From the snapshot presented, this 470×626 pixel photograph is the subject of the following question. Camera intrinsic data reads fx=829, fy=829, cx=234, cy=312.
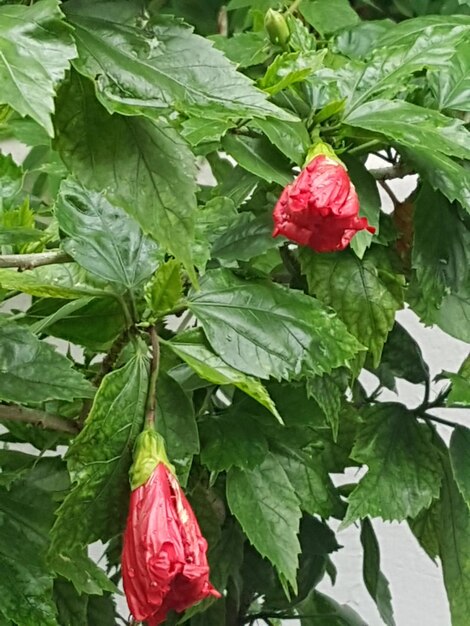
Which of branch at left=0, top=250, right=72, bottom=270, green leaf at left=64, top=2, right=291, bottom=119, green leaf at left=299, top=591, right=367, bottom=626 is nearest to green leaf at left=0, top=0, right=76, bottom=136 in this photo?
green leaf at left=64, top=2, right=291, bottom=119

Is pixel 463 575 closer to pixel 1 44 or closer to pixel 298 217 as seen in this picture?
pixel 298 217

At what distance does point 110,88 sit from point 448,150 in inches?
7.3

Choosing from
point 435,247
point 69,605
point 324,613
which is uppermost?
point 435,247

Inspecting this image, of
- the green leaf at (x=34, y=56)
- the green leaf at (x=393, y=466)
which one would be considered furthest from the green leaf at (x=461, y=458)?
the green leaf at (x=34, y=56)

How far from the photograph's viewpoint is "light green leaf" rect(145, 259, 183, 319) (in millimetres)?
385

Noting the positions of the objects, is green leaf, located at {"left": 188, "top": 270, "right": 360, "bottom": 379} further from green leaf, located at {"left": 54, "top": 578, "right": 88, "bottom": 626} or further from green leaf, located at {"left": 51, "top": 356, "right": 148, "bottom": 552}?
green leaf, located at {"left": 54, "top": 578, "right": 88, "bottom": 626}

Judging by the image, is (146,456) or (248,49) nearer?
(146,456)

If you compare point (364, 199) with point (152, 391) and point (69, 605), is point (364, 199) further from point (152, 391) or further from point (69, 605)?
point (69, 605)

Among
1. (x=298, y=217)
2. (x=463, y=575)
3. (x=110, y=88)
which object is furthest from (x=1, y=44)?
(x=463, y=575)

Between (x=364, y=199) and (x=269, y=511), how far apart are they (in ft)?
0.55

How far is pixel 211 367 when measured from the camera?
368 millimetres

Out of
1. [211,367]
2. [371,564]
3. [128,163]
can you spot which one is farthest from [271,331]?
[371,564]

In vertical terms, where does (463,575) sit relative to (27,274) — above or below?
below

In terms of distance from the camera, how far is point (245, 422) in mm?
457
